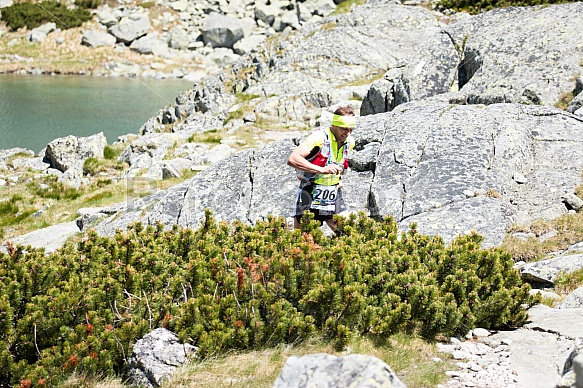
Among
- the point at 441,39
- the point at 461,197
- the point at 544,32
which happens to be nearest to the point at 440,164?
the point at 461,197

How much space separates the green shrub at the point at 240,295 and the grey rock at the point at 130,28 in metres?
88.4

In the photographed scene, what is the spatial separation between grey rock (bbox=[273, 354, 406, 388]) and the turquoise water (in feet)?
115

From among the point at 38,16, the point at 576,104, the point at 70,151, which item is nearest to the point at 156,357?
the point at 576,104

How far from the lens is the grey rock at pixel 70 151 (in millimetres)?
27938

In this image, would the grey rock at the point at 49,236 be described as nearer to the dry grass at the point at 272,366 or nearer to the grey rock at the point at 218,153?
the grey rock at the point at 218,153

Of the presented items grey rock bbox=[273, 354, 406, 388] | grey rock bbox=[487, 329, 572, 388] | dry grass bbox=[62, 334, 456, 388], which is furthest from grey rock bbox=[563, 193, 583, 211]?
grey rock bbox=[273, 354, 406, 388]

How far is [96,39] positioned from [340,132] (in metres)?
88.4

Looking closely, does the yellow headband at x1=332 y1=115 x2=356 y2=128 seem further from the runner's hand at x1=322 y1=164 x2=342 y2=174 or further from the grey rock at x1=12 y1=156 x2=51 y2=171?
the grey rock at x1=12 y1=156 x2=51 y2=171

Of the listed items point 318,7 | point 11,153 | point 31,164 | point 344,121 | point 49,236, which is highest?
point 318,7

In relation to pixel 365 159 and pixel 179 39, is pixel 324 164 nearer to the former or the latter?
pixel 365 159

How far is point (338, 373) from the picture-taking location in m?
4.57

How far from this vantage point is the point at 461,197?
1171cm

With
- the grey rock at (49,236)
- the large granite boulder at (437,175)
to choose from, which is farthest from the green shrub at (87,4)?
the large granite boulder at (437,175)

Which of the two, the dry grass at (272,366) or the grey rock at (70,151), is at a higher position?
the dry grass at (272,366)
